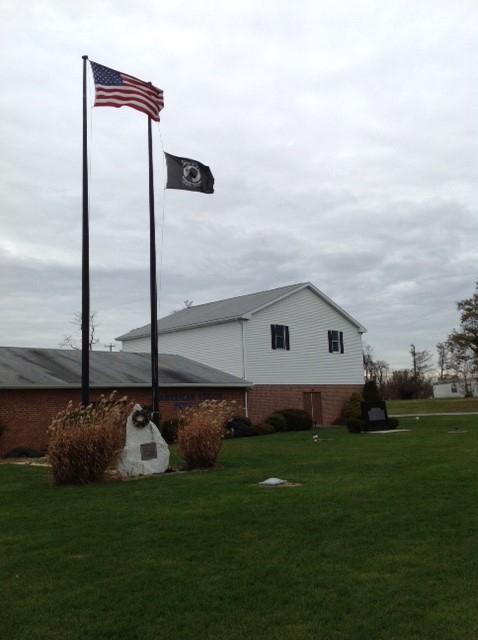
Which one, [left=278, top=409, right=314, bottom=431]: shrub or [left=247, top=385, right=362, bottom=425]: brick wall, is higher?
[left=247, top=385, right=362, bottom=425]: brick wall

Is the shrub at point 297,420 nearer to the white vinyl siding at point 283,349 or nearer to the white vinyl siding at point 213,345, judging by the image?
the white vinyl siding at point 283,349

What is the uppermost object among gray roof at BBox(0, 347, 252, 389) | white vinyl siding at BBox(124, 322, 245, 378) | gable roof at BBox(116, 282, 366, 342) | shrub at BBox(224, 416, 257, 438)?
gable roof at BBox(116, 282, 366, 342)

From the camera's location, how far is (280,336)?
34.8 metres

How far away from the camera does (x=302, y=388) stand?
35.4 meters

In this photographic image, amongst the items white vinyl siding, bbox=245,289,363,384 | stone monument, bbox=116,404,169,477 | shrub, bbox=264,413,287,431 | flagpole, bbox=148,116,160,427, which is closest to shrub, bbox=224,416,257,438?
shrub, bbox=264,413,287,431

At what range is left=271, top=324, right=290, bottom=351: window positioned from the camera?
34406mm

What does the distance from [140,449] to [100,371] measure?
48.1 feet

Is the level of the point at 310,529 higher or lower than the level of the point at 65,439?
lower

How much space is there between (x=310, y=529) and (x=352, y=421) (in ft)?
64.9

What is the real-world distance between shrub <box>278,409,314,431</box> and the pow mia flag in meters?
16.0

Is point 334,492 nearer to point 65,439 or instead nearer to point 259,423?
point 65,439


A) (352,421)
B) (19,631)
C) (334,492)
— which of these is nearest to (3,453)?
(352,421)

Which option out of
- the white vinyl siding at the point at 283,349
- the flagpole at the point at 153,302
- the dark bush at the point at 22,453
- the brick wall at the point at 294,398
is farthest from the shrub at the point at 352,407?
the flagpole at the point at 153,302

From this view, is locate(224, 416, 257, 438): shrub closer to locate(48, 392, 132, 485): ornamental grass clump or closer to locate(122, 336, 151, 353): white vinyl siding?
locate(122, 336, 151, 353): white vinyl siding
